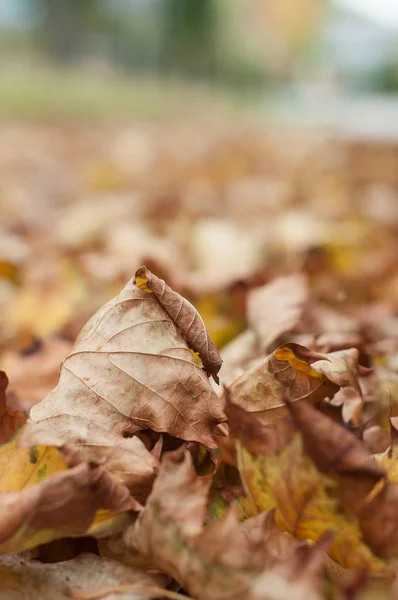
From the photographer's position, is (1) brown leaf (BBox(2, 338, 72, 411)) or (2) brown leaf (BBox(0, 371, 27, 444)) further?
(1) brown leaf (BBox(2, 338, 72, 411))

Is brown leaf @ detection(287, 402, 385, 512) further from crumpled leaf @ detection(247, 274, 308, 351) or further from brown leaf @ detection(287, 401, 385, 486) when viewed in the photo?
crumpled leaf @ detection(247, 274, 308, 351)

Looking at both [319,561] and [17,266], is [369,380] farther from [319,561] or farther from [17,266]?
[17,266]

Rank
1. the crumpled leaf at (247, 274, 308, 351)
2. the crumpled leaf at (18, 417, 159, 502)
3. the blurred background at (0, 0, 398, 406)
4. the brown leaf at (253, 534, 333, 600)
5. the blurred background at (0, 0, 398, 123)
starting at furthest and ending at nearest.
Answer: the blurred background at (0, 0, 398, 123)
the blurred background at (0, 0, 398, 406)
the crumpled leaf at (247, 274, 308, 351)
the crumpled leaf at (18, 417, 159, 502)
the brown leaf at (253, 534, 333, 600)

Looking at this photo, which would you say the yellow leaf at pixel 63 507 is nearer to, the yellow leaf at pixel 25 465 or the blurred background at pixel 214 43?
the yellow leaf at pixel 25 465

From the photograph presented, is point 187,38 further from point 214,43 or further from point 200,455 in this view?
point 200,455

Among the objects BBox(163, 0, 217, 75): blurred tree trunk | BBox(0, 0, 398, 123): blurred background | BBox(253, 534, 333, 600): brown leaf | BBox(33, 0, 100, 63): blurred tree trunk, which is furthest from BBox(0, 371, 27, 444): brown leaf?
BBox(163, 0, 217, 75): blurred tree trunk

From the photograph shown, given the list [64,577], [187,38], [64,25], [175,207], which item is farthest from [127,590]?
[187,38]

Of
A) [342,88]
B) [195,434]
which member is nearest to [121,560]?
[195,434]

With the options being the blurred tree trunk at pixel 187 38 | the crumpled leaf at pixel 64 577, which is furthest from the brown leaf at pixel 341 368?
the blurred tree trunk at pixel 187 38
